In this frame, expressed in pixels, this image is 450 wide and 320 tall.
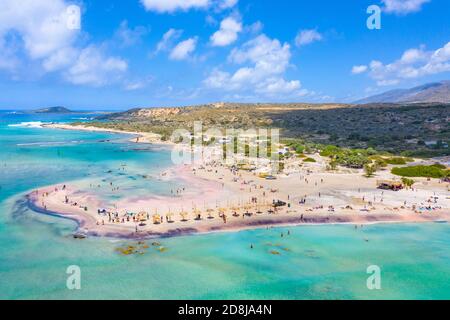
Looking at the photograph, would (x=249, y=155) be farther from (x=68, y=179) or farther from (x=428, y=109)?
(x=428, y=109)

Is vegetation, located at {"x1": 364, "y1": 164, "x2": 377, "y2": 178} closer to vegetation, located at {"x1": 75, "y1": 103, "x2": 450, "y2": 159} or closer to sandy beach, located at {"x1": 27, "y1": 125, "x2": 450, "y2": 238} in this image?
sandy beach, located at {"x1": 27, "y1": 125, "x2": 450, "y2": 238}

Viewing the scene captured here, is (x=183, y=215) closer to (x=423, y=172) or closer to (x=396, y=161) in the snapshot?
(x=423, y=172)

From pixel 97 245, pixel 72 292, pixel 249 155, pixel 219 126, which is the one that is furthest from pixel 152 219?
pixel 219 126

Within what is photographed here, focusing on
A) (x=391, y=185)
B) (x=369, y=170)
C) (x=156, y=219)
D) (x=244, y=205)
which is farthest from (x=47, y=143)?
(x=391, y=185)

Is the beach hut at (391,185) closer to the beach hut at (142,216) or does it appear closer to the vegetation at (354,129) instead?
the vegetation at (354,129)

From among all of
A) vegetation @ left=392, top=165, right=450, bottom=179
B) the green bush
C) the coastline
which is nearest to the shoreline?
vegetation @ left=392, top=165, right=450, bottom=179
